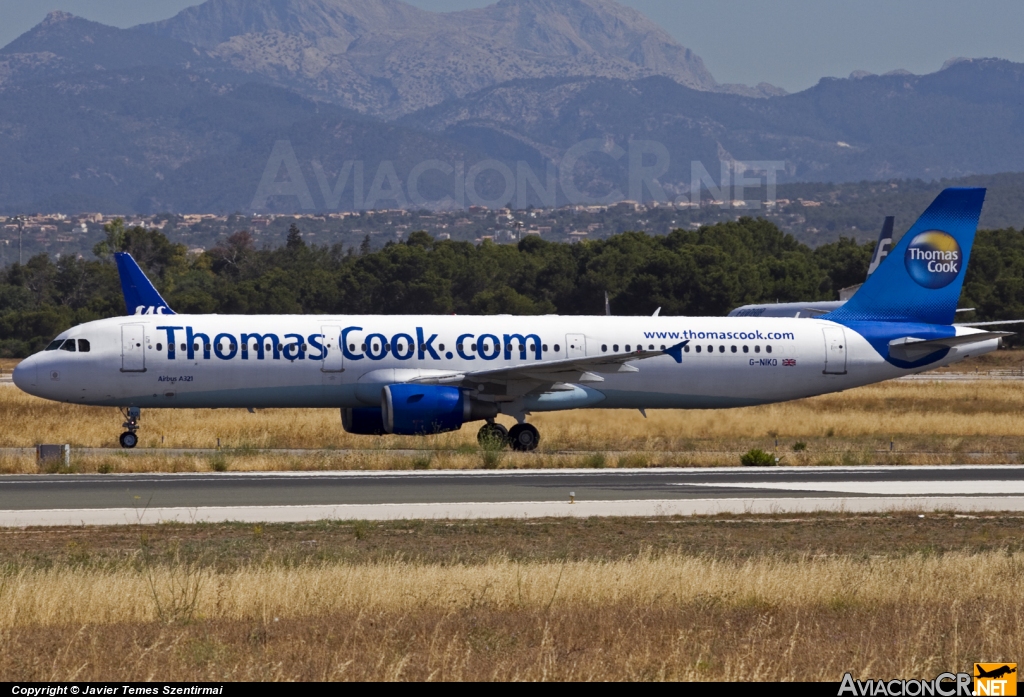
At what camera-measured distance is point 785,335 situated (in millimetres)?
38250

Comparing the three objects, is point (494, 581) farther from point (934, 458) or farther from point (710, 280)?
point (710, 280)

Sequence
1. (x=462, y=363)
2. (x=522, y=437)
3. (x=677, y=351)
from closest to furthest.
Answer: (x=522, y=437) < (x=462, y=363) < (x=677, y=351)

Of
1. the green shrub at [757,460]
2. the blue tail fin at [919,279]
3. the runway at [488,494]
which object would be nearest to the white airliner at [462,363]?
the blue tail fin at [919,279]

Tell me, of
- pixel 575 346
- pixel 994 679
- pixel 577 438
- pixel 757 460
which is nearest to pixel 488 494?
pixel 757 460

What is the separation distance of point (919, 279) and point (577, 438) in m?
10.6

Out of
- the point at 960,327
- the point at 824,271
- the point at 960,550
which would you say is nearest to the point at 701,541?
the point at 960,550

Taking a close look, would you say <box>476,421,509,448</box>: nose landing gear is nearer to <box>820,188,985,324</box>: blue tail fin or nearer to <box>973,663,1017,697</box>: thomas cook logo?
<box>820,188,985,324</box>: blue tail fin

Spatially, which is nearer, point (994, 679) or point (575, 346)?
point (994, 679)

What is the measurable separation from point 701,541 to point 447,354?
16845 mm

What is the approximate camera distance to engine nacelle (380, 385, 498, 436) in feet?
110

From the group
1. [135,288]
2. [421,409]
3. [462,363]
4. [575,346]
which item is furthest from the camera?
[135,288]

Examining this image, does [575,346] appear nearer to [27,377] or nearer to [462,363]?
[462,363]

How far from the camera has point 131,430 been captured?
35094 millimetres

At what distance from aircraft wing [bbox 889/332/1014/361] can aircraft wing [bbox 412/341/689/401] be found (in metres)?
7.03
